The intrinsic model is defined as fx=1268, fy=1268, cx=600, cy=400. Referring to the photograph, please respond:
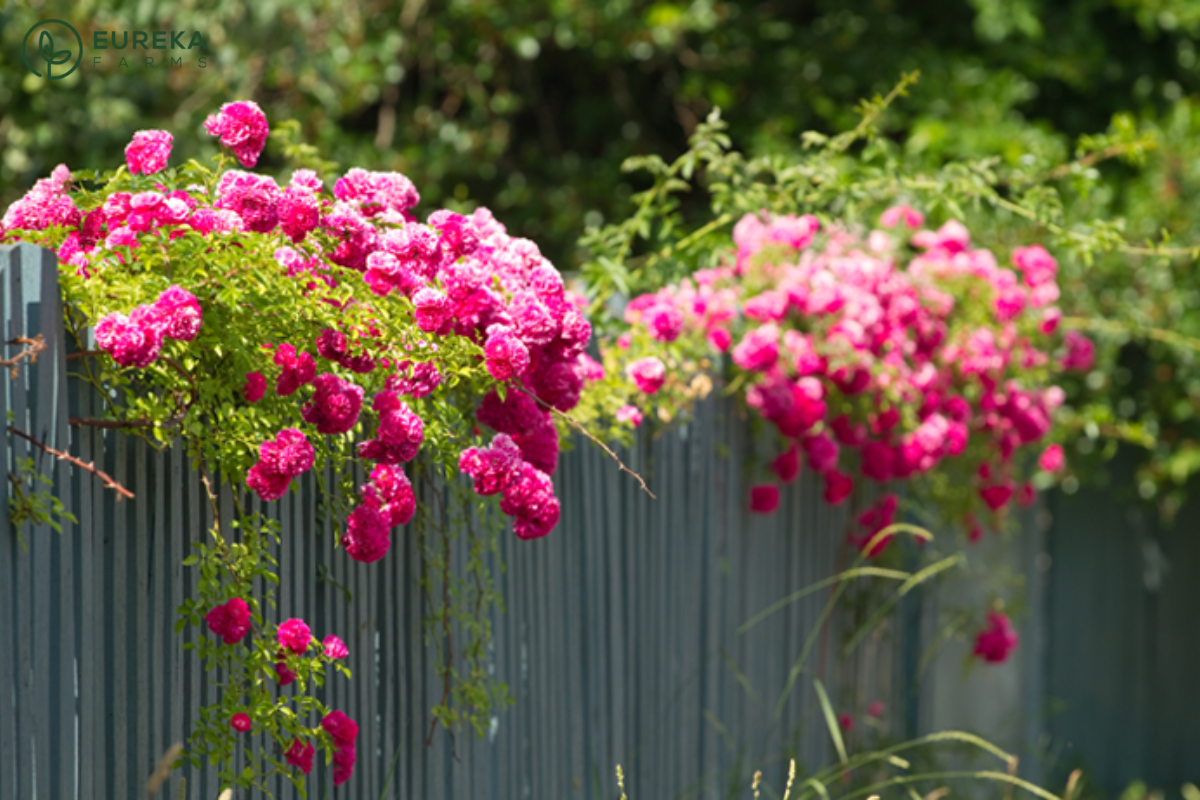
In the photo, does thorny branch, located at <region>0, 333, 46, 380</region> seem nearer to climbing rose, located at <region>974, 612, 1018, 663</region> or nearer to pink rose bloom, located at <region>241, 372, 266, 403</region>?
pink rose bloom, located at <region>241, 372, 266, 403</region>

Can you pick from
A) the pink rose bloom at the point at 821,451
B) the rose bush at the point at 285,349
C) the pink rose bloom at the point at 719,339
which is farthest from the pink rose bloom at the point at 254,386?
the pink rose bloom at the point at 821,451

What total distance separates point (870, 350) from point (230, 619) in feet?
7.90

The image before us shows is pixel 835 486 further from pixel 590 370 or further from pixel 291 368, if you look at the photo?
pixel 291 368

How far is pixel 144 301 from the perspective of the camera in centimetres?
169

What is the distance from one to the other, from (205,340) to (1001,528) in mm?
3393

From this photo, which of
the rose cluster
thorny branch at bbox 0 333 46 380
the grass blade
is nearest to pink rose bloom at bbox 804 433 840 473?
the grass blade

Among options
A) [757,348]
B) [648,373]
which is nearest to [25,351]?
[648,373]

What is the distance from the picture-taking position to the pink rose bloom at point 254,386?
1.76 meters

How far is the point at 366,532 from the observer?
Answer: 1926 millimetres

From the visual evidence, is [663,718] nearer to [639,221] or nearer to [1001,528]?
[639,221]

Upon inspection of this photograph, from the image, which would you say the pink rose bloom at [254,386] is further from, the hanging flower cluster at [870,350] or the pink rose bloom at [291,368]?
the hanging flower cluster at [870,350]

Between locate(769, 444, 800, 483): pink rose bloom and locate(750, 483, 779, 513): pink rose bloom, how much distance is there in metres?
0.06

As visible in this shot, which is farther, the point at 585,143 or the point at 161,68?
the point at 585,143

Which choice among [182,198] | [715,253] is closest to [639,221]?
[715,253]
